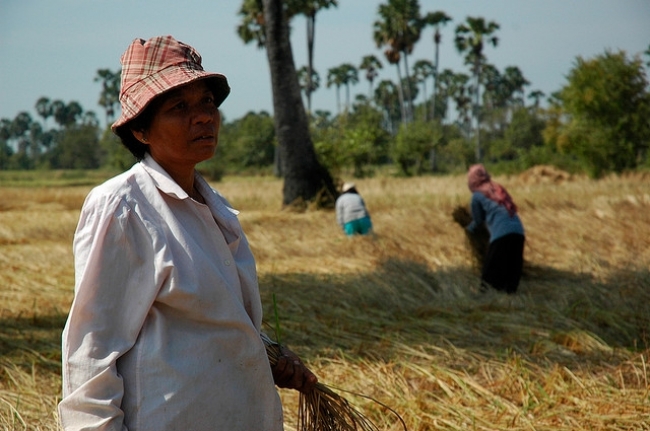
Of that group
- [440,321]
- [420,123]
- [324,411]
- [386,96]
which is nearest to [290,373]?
[324,411]

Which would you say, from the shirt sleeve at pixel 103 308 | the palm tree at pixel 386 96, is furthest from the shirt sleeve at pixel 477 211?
the palm tree at pixel 386 96

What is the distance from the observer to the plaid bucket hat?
178cm

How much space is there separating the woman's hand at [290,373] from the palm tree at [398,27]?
1754 inches

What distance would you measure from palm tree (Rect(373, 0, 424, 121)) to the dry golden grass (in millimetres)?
36230

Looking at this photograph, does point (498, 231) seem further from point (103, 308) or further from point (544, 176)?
point (544, 176)

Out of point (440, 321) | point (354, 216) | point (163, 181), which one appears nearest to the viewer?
point (163, 181)

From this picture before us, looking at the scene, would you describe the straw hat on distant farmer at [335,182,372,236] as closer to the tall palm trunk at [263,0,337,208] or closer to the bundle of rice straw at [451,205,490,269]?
the bundle of rice straw at [451,205,490,269]

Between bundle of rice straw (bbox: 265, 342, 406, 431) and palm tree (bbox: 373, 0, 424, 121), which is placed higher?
palm tree (bbox: 373, 0, 424, 121)

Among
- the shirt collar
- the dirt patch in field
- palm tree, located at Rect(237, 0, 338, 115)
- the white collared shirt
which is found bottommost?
the dirt patch in field

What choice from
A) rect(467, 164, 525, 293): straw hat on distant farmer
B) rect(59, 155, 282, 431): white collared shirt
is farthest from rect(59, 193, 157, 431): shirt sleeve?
rect(467, 164, 525, 293): straw hat on distant farmer

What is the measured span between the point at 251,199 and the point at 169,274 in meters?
15.0

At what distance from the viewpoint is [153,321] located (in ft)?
5.58

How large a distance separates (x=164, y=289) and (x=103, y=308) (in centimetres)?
13

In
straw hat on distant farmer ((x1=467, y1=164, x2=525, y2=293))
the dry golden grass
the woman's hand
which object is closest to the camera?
the woman's hand
